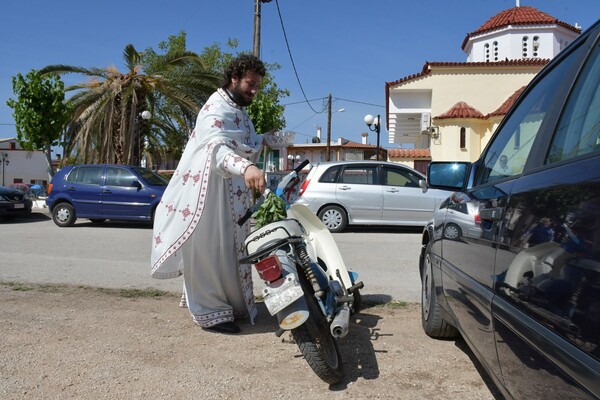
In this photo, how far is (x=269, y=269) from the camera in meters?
3.05

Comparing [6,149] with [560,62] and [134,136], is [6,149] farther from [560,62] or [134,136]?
[560,62]

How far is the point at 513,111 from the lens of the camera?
2.76 m

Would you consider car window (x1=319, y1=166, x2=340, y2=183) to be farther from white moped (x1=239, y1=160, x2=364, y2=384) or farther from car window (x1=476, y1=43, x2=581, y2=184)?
car window (x1=476, y1=43, x2=581, y2=184)

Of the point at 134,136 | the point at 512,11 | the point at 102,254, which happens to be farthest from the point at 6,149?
the point at 102,254

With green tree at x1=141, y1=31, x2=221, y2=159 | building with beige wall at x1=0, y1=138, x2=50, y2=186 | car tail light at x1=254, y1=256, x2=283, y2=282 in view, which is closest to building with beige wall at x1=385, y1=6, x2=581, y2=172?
green tree at x1=141, y1=31, x2=221, y2=159

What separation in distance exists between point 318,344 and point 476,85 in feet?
72.0

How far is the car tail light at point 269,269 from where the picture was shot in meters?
3.05

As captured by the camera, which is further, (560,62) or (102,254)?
(102,254)

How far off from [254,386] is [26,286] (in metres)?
3.52

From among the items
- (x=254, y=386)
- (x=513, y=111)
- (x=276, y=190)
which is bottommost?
(x=254, y=386)

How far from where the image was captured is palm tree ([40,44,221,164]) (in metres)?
19.2

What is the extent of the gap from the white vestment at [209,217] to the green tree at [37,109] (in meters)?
15.7

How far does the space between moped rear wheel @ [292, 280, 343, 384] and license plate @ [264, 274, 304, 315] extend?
0.58 ft

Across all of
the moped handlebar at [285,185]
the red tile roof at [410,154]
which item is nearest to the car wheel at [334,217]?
the moped handlebar at [285,185]
